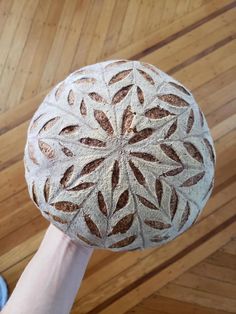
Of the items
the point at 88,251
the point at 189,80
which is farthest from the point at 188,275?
the point at 189,80

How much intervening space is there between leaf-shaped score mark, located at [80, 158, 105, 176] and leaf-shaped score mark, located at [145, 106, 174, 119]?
0.10m

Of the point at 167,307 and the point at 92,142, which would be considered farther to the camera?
the point at 167,307

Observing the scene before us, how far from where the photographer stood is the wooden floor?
4.22 feet

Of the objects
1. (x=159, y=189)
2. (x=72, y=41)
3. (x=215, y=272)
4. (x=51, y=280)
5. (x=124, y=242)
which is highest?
(x=159, y=189)

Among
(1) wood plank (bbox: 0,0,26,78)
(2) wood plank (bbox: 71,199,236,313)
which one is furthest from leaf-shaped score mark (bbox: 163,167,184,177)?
(1) wood plank (bbox: 0,0,26,78)

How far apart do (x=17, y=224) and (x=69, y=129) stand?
2.65 feet

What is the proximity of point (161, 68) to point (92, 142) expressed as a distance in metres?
0.92

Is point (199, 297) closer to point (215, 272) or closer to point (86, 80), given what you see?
point (215, 272)

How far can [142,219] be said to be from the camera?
1.93 feet

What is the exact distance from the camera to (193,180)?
61 cm

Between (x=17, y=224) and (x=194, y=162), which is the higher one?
(x=194, y=162)

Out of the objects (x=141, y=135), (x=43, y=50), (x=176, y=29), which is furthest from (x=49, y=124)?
(x=176, y=29)

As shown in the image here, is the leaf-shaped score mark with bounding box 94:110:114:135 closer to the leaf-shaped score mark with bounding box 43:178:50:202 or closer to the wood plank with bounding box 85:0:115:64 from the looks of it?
the leaf-shaped score mark with bounding box 43:178:50:202

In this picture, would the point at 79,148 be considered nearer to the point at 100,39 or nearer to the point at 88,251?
the point at 88,251
